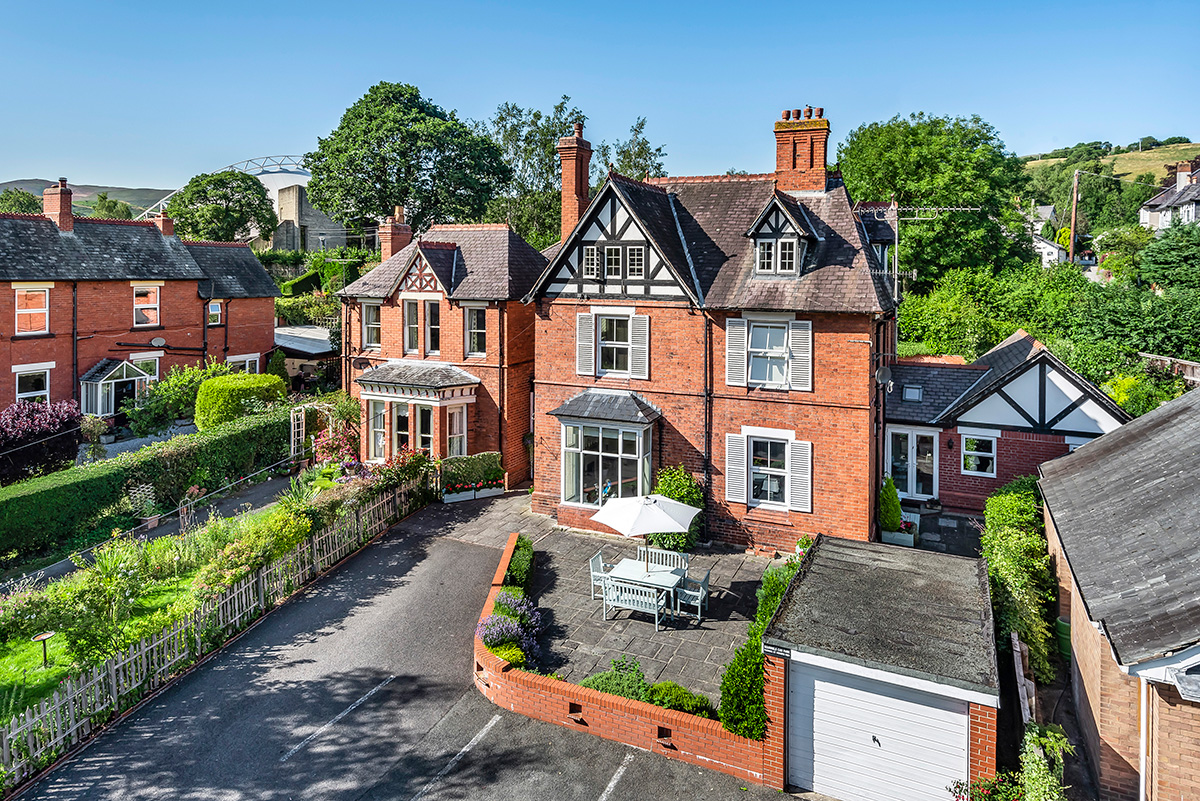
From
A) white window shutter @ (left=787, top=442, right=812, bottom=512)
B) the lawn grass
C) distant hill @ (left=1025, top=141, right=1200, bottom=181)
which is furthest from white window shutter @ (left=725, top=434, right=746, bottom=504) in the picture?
distant hill @ (left=1025, top=141, right=1200, bottom=181)

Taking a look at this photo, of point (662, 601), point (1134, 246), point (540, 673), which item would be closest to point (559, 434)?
point (662, 601)

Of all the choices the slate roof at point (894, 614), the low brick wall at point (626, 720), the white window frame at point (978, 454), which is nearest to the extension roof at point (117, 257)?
the low brick wall at point (626, 720)

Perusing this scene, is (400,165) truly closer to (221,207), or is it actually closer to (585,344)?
(221,207)

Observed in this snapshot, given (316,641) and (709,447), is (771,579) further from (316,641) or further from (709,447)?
(316,641)

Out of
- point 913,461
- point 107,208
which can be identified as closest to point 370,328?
point 913,461

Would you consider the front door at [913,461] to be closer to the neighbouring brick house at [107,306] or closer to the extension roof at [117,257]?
the neighbouring brick house at [107,306]

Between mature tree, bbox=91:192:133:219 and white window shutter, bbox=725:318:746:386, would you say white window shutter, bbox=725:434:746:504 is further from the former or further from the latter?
mature tree, bbox=91:192:133:219
